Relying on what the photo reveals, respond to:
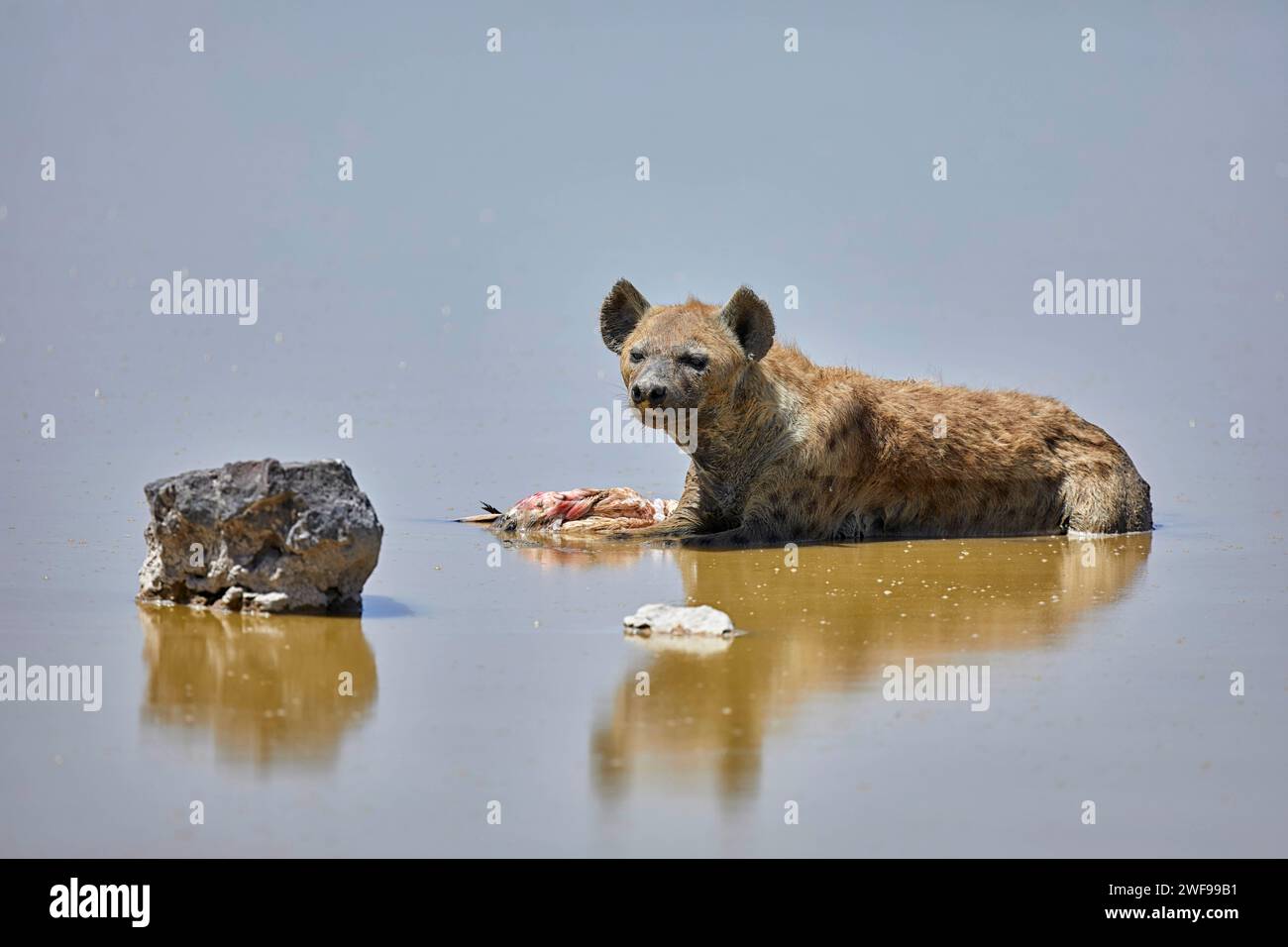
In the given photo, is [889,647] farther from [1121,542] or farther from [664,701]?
[1121,542]

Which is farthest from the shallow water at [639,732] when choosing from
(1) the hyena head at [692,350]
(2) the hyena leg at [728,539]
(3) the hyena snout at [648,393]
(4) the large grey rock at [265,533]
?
(1) the hyena head at [692,350]

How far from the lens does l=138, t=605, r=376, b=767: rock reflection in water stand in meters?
7.74

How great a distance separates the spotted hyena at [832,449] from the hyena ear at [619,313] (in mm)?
12

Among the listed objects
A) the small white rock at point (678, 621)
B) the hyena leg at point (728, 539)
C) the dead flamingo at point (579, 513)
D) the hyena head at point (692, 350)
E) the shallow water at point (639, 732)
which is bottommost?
the shallow water at point (639, 732)

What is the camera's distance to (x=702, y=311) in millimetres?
14977

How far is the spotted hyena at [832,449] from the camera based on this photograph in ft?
48.4

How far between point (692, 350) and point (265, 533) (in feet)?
16.9

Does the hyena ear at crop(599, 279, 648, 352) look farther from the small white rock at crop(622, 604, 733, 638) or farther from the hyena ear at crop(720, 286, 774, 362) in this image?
the small white rock at crop(622, 604, 733, 638)

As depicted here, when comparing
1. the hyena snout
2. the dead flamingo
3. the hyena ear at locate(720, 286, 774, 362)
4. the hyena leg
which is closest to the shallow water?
the hyena snout

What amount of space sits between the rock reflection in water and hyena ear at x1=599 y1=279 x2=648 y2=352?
17.8 feet

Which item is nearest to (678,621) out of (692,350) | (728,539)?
(728,539)

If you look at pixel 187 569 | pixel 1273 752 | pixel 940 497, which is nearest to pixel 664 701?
pixel 1273 752

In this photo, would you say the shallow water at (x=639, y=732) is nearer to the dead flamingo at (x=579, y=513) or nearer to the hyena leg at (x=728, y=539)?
the hyena leg at (x=728, y=539)

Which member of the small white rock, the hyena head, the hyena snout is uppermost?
the hyena head
